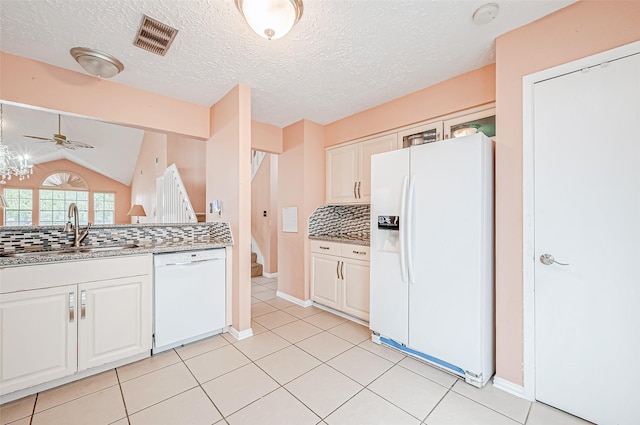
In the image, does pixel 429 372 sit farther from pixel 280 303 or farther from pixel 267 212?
pixel 267 212

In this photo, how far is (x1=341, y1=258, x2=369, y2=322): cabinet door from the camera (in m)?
2.73

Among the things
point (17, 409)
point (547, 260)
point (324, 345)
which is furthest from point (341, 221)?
point (17, 409)

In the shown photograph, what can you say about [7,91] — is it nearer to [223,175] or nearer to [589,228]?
[223,175]

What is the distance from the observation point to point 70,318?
1758mm

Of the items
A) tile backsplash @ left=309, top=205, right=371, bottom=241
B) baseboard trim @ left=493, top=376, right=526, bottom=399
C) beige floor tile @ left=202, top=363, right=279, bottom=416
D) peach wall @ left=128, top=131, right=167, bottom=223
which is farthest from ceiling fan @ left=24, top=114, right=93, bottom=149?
baseboard trim @ left=493, top=376, right=526, bottom=399

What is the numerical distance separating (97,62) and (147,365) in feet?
8.09

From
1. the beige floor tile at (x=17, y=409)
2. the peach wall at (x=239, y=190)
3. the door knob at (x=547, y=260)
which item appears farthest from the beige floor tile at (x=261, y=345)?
the door knob at (x=547, y=260)

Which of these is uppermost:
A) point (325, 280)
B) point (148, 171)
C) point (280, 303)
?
point (148, 171)

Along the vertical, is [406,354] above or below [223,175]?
below

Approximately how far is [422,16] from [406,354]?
2.59 m

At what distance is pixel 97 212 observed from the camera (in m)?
2.33

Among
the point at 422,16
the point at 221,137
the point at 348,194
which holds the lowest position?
the point at 348,194

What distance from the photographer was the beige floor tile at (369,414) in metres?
1.45

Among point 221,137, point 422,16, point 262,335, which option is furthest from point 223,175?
point 422,16
